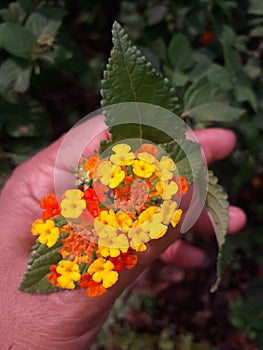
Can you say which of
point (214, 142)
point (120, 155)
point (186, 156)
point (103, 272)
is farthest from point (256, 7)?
point (103, 272)

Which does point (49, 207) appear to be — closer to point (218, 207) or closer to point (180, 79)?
point (218, 207)

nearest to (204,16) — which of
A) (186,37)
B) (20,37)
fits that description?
(186,37)

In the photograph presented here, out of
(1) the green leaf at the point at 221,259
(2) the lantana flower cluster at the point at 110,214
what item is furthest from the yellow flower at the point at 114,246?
(1) the green leaf at the point at 221,259

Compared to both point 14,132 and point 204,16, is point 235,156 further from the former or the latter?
point 14,132

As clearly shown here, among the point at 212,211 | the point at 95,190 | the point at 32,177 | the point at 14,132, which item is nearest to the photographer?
the point at 95,190

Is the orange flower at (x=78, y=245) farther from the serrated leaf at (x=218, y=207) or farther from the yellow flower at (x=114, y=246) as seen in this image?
the serrated leaf at (x=218, y=207)

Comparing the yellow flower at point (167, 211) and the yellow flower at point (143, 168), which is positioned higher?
the yellow flower at point (143, 168)
